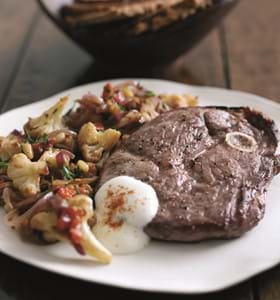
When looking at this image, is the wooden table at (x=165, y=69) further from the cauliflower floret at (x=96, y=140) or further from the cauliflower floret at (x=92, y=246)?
the cauliflower floret at (x=92, y=246)

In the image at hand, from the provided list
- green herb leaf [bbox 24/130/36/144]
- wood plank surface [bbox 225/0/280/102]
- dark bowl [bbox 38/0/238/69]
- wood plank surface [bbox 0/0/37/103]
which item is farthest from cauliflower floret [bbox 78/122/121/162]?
wood plank surface [bbox 225/0/280/102]

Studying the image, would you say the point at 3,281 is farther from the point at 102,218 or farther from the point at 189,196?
the point at 189,196

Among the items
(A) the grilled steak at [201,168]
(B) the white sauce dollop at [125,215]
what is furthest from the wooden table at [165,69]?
(B) the white sauce dollop at [125,215]

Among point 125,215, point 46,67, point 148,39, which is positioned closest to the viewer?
point 125,215

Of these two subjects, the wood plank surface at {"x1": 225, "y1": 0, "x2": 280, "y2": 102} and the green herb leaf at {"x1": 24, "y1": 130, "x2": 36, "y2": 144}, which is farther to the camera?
the wood plank surface at {"x1": 225, "y1": 0, "x2": 280, "y2": 102}

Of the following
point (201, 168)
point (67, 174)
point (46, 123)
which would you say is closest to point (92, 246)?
point (67, 174)

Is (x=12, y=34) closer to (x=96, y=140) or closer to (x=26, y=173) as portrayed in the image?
(x=96, y=140)

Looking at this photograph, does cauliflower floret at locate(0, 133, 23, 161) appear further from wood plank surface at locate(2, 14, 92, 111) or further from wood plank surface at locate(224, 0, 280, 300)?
wood plank surface at locate(224, 0, 280, 300)
